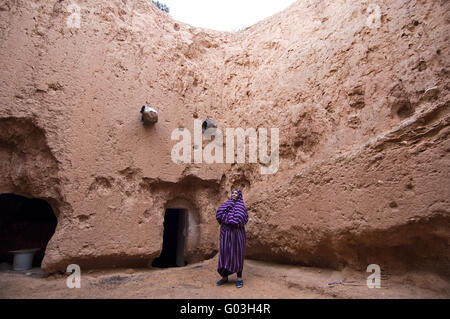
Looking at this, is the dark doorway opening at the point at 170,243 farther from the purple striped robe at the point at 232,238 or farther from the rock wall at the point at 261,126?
the purple striped robe at the point at 232,238

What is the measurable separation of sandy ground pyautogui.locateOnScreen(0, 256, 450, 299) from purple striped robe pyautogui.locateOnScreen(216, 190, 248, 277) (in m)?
0.27

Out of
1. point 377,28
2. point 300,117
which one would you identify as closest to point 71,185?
point 300,117

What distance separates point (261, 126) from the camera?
17.2ft

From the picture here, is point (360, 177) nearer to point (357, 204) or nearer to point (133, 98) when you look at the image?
point (357, 204)

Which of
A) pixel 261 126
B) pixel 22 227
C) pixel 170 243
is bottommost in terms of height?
pixel 170 243

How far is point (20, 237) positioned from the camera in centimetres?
618

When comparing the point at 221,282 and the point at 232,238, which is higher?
the point at 232,238

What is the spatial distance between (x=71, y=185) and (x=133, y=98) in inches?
71.2

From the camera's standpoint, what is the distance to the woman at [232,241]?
143 inches

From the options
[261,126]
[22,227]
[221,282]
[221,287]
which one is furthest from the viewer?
[22,227]

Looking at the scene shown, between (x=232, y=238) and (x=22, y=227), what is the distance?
17.6 feet

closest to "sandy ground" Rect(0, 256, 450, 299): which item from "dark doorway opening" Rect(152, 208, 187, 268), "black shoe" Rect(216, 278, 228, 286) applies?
"black shoe" Rect(216, 278, 228, 286)

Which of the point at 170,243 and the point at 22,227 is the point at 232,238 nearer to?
the point at 170,243

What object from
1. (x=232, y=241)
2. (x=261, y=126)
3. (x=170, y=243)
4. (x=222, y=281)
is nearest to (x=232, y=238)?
(x=232, y=241)
